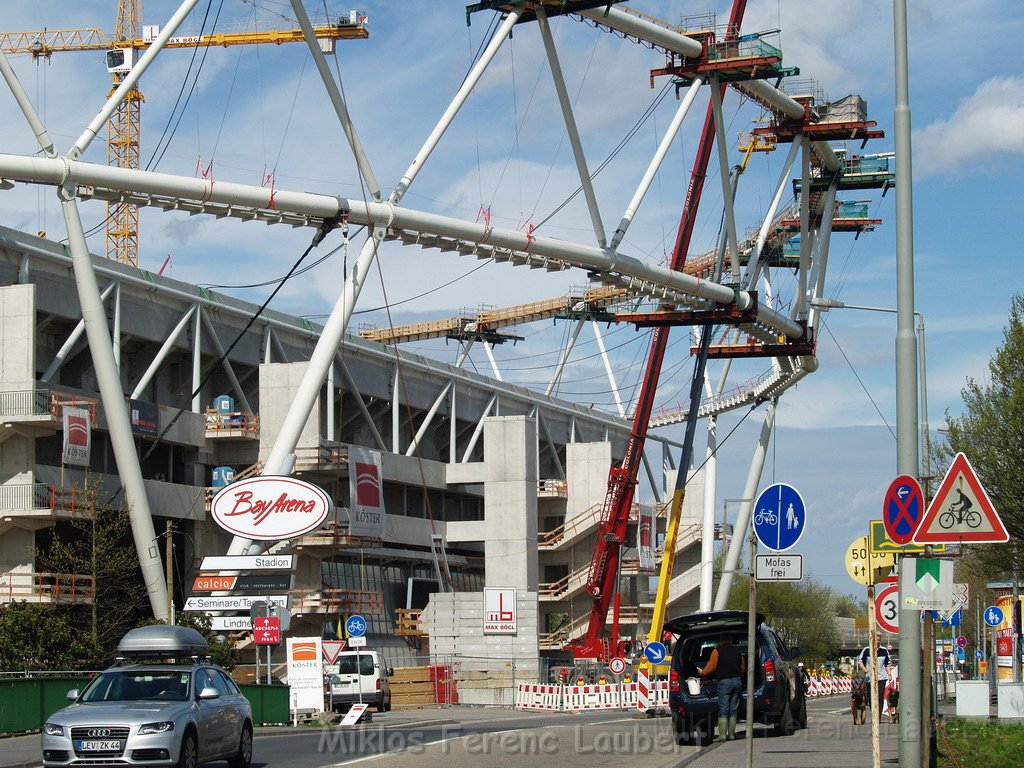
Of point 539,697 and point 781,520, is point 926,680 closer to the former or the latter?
point 781,520

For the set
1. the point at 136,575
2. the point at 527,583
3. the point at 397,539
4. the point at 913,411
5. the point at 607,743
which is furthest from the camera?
the point at 397,539

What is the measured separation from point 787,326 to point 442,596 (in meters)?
16.2

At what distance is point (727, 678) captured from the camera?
20.3 metres

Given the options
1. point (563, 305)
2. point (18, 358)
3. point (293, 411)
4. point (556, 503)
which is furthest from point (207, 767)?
point (563, 305)

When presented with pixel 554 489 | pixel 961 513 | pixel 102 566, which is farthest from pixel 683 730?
pixel 554 489

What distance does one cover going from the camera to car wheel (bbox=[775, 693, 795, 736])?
75.1 feet

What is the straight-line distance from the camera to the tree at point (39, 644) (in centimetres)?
3681

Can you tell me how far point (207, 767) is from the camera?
19641 mm

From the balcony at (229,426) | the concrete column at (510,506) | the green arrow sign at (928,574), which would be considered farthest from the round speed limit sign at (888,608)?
the balcony at (229,426)

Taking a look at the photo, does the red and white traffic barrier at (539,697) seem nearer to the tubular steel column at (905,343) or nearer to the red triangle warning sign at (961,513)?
the tubular steel column at (905,343)

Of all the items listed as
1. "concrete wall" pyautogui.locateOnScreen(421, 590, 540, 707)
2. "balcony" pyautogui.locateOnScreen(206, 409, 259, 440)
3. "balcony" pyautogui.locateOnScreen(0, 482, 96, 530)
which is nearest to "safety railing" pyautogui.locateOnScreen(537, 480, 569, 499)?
"concrete wall" pyautogui.locateOnScreen(421, 590, 540, 707)

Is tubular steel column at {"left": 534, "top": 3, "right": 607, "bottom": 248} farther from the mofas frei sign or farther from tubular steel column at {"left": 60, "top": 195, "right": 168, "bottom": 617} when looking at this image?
the mofas frei sign

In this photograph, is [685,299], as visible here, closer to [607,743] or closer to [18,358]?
[18,358]

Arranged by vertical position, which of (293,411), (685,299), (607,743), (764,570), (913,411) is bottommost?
(607,743)
